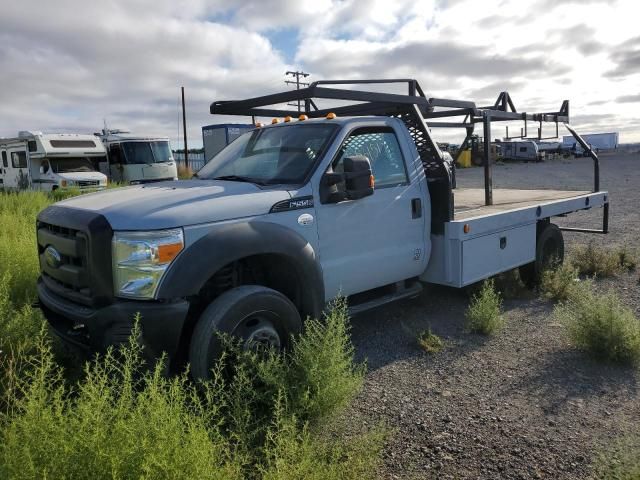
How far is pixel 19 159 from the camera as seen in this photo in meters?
→ 19.0

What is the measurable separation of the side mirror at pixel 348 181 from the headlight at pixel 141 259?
133 centimetres

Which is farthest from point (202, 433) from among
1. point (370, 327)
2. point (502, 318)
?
point (502, 318)

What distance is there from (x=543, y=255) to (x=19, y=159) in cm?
1827

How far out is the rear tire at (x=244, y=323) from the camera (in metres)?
3.46

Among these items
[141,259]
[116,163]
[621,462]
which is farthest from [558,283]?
[116,163]

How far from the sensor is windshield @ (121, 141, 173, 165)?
20.3 metres

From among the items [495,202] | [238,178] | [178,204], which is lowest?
[495,202]

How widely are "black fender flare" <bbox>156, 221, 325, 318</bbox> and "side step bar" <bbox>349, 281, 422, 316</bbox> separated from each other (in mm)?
500

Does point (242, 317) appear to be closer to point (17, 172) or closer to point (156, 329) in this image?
point (156, 329)

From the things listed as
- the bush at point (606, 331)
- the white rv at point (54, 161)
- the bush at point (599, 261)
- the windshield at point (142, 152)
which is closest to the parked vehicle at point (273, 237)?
the bush at point (606, 331)

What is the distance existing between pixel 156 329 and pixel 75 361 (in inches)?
50.8

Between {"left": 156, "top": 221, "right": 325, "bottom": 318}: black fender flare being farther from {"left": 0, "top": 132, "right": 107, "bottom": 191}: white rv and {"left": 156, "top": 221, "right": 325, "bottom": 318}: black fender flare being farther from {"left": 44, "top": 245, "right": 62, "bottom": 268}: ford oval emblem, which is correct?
{"left": 0, "top": 132, "right": 107, "bottom": 191}: white rv

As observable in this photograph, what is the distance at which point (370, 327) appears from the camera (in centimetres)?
544

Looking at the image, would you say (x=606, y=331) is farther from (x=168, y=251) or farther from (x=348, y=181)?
(x=168, y=251)
